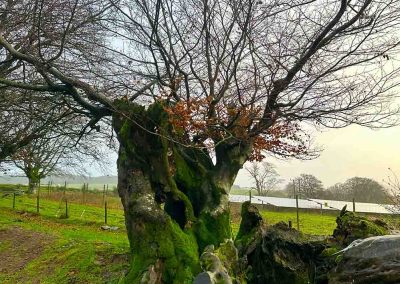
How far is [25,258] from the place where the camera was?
1330 cm

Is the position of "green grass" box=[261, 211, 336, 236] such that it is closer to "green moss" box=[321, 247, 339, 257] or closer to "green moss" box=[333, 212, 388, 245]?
"green moss" box=[333, 212, 388, 245]

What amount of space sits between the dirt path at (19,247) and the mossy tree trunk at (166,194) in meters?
6.36

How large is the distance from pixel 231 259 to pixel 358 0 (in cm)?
520

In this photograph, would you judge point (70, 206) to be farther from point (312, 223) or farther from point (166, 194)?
point (166, 194)

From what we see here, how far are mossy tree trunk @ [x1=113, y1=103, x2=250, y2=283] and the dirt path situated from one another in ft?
20.9

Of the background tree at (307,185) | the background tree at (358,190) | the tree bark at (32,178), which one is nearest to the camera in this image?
the tree bark at (32,178)

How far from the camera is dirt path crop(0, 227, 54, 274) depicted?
12847 millimetres

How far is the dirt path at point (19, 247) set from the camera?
1285 cm

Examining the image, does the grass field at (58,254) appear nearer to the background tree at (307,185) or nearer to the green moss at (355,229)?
the green moss at (355,229)

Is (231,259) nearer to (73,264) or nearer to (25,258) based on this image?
(73,264)

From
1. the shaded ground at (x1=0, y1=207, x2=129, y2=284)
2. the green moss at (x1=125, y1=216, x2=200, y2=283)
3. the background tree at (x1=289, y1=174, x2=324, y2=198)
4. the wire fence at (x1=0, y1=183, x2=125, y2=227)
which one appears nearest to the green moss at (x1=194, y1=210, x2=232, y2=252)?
the green moss at (x1=125, y1=216, x2=200, y2=283)

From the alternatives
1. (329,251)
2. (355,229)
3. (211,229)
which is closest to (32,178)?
(211,229)

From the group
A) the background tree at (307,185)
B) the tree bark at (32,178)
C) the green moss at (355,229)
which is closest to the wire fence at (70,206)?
the tree bark at (32,178)

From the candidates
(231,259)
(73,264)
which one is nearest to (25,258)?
(73,264)
